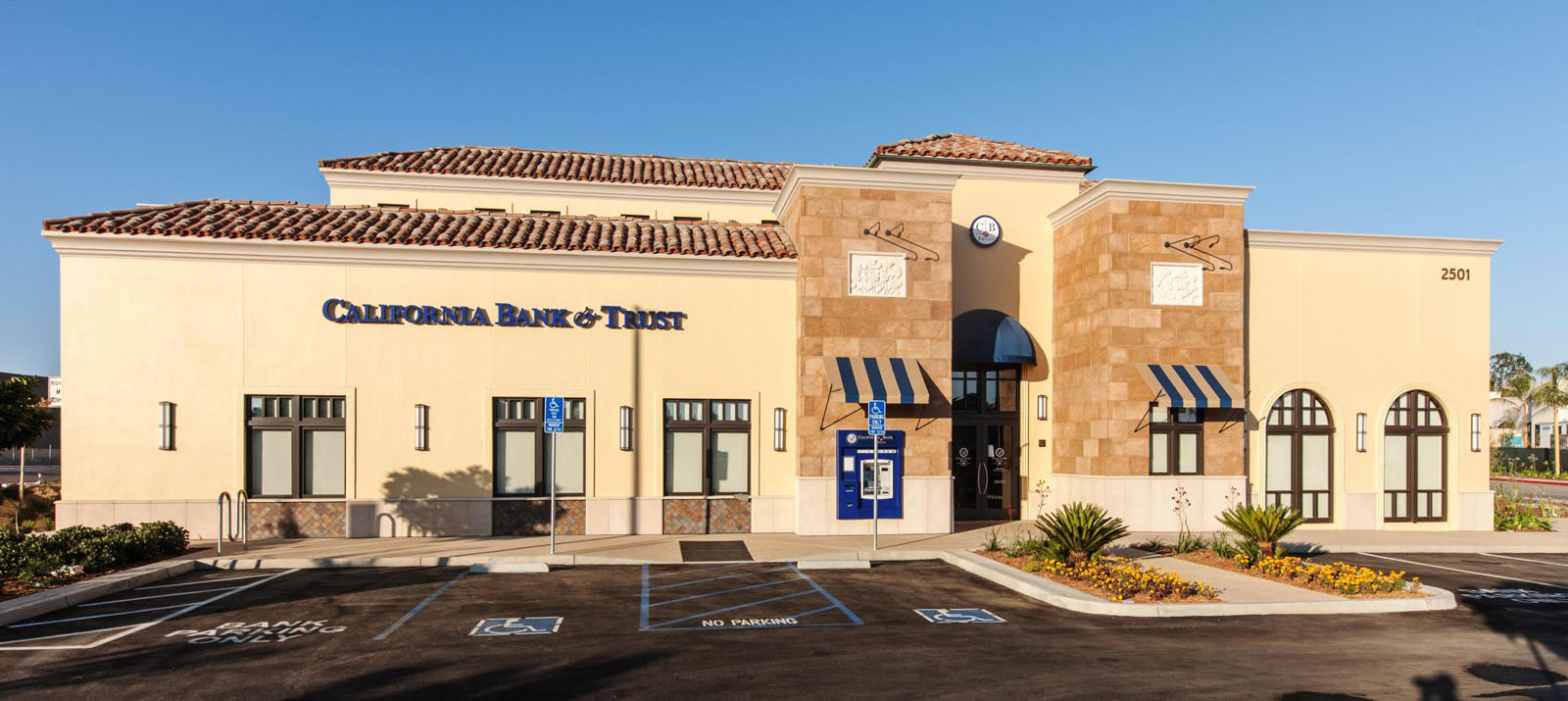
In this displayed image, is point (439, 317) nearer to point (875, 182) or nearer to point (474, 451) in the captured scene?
point (474, 451)

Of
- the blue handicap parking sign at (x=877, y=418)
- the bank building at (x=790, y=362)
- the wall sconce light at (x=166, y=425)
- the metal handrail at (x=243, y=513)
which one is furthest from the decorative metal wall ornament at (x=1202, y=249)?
the wall sconce light at (x=166, y=425)

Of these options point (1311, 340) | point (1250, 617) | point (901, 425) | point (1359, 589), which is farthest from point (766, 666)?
point (1311, 340)

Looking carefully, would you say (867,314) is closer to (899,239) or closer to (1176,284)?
(899,239)

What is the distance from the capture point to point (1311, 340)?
74.1 feet

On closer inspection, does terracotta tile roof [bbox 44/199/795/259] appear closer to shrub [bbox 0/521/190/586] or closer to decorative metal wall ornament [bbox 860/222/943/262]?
decorative metal wall ornament [bbox 860/222/943/262]

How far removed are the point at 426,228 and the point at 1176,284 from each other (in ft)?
54.3

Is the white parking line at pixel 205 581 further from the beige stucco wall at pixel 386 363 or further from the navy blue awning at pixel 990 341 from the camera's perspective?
the navy blue awning at pixel 990 341

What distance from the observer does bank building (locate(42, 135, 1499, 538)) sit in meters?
18.8

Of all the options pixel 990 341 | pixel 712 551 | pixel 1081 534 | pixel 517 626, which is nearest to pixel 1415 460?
pixel 990 341

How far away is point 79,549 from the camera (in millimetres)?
14398

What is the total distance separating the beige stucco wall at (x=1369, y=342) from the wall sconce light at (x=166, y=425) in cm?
2302

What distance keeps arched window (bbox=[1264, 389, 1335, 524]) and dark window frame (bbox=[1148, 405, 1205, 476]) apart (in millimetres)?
2230

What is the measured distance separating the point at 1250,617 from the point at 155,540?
17.1 meters

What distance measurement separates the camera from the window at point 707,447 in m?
20.3
